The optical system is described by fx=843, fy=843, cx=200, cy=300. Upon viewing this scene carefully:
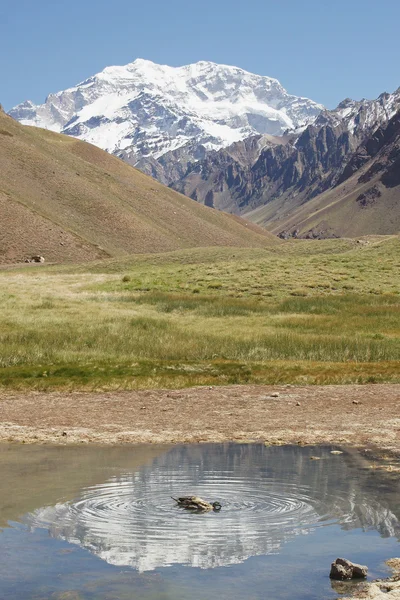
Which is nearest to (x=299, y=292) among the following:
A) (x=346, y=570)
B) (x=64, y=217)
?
(x=346, y=570)

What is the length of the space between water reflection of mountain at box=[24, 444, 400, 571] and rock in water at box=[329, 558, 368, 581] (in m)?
1.54

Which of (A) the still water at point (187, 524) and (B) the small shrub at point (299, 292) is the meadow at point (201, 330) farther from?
(A) the still water at point (187, 524)

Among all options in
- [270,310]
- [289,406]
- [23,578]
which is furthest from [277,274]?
[23,578]

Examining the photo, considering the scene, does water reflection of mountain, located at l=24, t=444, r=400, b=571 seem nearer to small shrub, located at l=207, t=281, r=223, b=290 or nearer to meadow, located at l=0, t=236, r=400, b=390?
meadow, located at l=0, t=236, r=400, b=390

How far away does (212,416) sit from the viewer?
2502 centimetres

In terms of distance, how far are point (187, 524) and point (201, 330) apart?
29.7 m

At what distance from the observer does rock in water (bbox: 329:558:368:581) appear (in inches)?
430

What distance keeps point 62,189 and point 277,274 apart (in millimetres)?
110685

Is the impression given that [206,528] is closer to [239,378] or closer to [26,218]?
[239,378]

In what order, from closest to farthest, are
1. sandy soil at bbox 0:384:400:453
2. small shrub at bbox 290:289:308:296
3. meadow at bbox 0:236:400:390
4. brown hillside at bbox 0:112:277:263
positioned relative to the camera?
sandy soil at bbox 0:384:400:453 < meadow at bbox 0:236:400:390 < small shrub at bbox 290:289:308:296 < brown hillside at bbox 0:112:277:263

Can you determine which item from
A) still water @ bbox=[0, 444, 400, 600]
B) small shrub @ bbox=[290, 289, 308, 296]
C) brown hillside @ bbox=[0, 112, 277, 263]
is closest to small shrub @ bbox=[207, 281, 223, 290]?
small shrub @ bbox=[290, 289, 308, 296]

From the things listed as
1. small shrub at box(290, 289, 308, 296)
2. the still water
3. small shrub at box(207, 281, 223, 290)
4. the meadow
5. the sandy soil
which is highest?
small shrub at box(207, 281, 223, 290)

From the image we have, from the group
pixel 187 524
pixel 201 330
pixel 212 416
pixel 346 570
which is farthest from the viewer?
pixel 201 330

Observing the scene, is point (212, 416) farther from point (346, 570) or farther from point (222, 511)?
point (346, 570)
